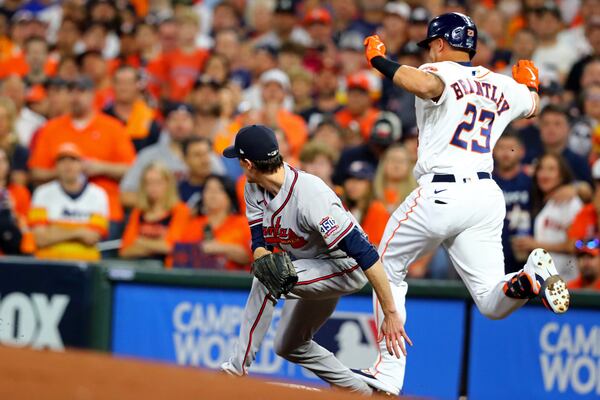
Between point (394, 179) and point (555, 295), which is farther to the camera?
point (394, 179)

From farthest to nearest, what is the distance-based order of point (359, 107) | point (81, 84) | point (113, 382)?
point (359, 107) < point (81, 84) < point (113, 382)

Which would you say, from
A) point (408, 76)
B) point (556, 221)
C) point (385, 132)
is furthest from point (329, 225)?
point (385, 132)

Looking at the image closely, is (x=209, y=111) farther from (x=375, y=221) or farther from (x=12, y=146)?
(x=375, y=221)

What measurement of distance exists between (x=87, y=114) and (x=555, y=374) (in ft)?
17.4

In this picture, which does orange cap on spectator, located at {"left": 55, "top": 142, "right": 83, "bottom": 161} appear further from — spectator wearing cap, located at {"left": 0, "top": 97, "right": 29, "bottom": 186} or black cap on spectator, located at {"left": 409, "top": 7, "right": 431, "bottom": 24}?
black cap on spectator, located at {"left": 409, "top": 7, "right": 431, "bottom": 24}

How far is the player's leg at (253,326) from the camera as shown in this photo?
21.8 feet

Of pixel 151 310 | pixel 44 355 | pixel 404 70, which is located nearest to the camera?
pixel 44 355

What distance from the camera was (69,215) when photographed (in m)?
10.0

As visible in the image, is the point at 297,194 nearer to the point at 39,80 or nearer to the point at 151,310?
the point at 151,310

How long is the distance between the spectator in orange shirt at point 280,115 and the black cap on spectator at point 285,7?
6.61ft

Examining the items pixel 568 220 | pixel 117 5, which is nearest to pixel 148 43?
pixel 117 5

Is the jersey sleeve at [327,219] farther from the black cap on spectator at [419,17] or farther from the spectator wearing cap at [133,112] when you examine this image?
the black cap on spectator at [419,17]

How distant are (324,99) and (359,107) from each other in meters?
0.72

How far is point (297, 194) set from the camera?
251 inches
